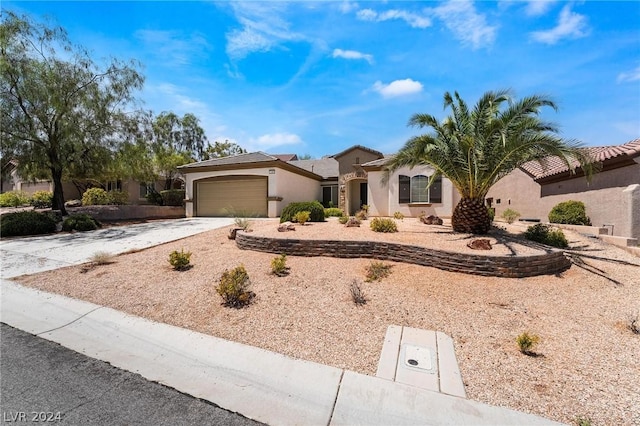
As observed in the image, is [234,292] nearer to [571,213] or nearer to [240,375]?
[240,375]

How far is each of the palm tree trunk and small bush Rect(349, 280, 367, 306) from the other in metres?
5.36

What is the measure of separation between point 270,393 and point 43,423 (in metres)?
2.13

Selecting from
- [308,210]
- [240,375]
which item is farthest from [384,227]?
[240,375]

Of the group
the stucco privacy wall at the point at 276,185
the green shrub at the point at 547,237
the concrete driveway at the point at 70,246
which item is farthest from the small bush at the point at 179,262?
the stucco privacy wall at the point at 276,185

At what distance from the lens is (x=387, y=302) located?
559cm

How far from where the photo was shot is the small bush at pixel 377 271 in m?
6.60

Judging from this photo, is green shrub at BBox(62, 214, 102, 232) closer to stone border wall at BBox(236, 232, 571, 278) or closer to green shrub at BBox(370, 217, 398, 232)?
stone border wall at BBox(236, 232, 571, 278)

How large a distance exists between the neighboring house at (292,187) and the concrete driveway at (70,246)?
5602mm

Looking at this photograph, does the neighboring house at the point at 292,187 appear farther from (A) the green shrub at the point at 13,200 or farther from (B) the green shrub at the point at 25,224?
(A) the green shrub at the point at 13,200

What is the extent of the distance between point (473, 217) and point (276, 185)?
11574 mm

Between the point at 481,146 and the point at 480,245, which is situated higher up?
the point at 481,146

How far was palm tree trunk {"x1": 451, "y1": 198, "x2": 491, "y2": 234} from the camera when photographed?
30.7 feet

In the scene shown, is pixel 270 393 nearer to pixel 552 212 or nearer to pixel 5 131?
pixel 552 212

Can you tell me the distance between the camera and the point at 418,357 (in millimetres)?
4066
